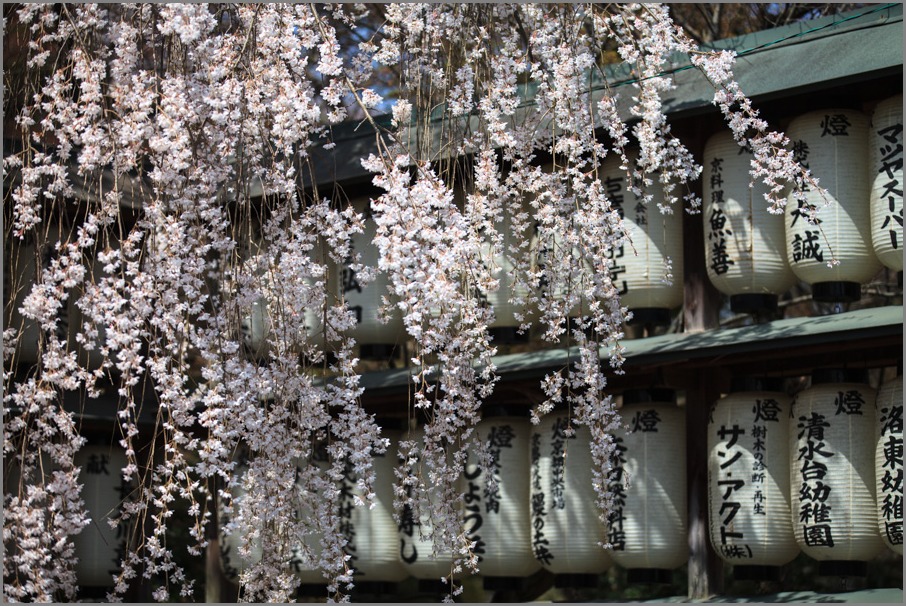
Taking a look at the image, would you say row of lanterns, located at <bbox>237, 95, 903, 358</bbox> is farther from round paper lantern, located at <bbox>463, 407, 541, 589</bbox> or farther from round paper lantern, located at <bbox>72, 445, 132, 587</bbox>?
round paper lantern, located at <bbox>72, 445, 132, 587</bbox>

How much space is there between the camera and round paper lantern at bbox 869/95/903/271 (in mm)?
5898

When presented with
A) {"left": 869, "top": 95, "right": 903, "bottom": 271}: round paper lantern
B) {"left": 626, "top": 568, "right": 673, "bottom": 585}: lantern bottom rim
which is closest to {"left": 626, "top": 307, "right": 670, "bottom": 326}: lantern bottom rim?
{"left": 869, "top": 95, "right": 903, "bottom": 271}: round paper lantern

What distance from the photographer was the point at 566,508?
266 inches

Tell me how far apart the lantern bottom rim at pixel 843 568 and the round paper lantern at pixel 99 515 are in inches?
171

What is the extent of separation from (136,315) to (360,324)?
2.07m

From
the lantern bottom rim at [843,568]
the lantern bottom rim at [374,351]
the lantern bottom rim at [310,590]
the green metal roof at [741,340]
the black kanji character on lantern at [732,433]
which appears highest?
the lantern bottom rim at [374,351]

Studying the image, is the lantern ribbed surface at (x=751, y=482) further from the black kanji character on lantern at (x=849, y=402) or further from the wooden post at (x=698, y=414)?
the black kanji character on lantern at (x=849, y=402)

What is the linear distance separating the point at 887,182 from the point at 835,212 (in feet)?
0.91

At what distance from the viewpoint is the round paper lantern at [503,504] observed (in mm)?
6988

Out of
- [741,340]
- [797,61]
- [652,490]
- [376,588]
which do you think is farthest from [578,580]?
[797,61]

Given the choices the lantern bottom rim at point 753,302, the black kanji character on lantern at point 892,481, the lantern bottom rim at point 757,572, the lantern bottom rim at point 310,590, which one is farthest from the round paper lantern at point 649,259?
the lantern bottom rim at point 310,590

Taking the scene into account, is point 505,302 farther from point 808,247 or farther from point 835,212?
point 835,212

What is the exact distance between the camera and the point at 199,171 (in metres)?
5.31

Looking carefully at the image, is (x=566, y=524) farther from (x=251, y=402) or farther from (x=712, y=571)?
(x=251, y=402)
